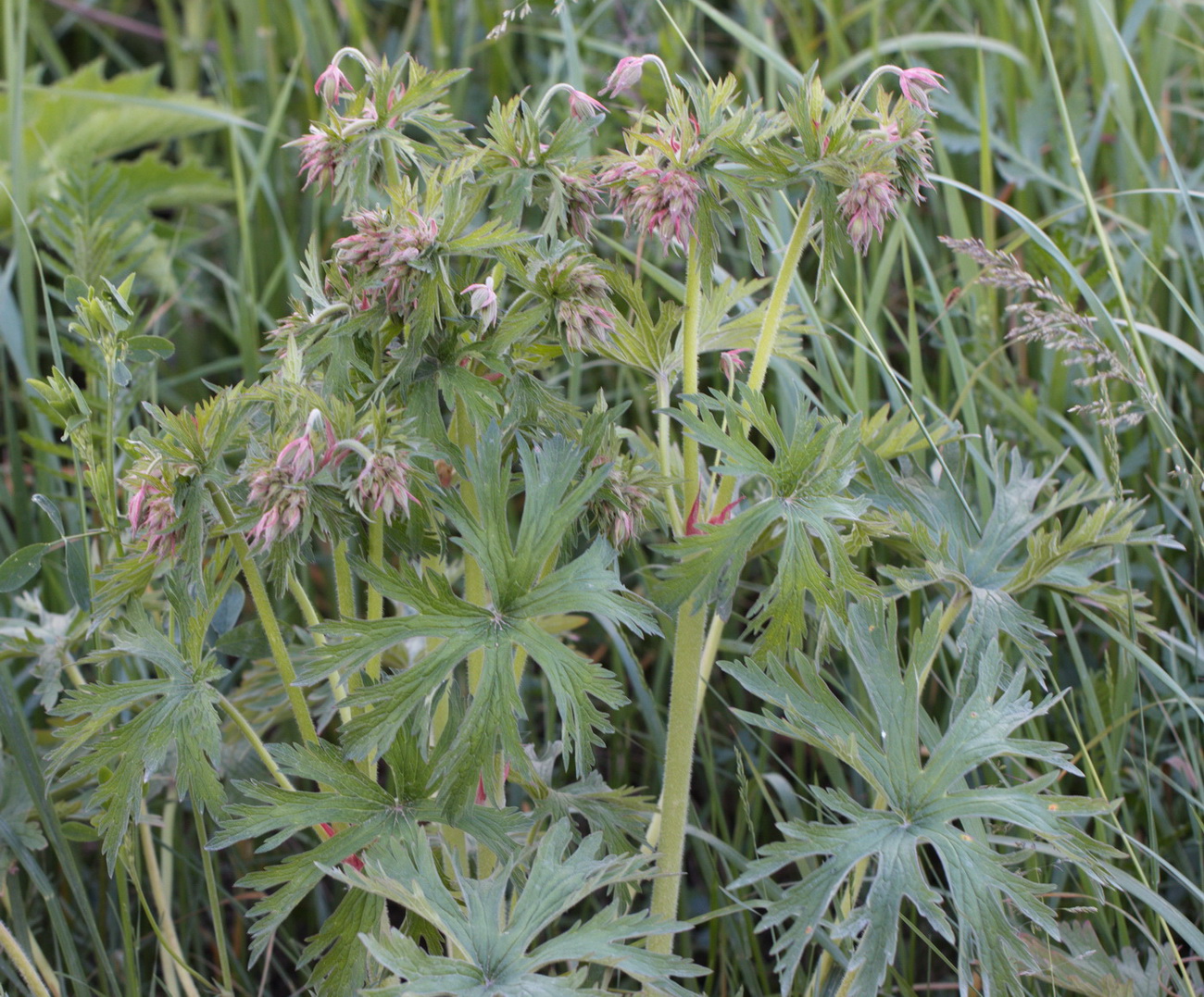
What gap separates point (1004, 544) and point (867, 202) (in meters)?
0.58

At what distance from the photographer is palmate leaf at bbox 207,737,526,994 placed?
4.03ft

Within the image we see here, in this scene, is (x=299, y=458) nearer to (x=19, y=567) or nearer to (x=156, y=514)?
(x=156, y=514)

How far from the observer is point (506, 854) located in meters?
1.24

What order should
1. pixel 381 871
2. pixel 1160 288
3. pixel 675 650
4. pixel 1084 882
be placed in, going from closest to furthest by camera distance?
1. pixel 381 871
2. pixel 675 650
3. pixel 1084 882
4. pixel 1160 288

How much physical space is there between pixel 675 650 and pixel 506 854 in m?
0.34

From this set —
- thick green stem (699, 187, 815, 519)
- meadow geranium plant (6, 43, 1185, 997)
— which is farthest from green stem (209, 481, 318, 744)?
thick green stem (699, 187, 815, 519)

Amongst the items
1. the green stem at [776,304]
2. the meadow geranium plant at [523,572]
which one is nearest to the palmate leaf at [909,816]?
the meadow geranium plant at [523,572]

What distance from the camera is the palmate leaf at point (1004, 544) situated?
1429mm

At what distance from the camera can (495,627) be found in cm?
123

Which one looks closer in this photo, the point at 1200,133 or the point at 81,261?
the point at 81,261

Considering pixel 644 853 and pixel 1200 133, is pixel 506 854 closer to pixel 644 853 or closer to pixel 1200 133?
pixel 644 853

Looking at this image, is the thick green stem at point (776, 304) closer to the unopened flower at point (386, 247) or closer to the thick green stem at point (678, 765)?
the thick green stem at point (678, 765)

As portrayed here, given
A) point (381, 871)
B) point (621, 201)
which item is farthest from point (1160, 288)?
point (381, 871)

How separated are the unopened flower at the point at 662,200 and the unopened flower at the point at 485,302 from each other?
19cm
